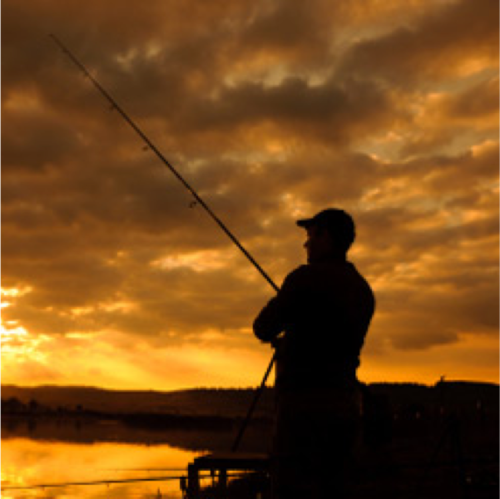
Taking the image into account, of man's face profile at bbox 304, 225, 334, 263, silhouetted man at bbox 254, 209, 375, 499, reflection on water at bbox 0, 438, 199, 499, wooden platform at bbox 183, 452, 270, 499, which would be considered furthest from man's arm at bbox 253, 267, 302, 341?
reflection on water at bbox 0, 438, 199, 499

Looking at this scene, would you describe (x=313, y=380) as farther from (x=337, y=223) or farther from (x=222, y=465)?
(x=222, y=465)

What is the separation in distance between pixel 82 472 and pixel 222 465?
Answer: 120 ft

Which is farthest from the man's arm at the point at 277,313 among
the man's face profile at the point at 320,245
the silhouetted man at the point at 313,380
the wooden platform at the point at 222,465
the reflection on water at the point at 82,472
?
the reflection on water at the point at 82,472

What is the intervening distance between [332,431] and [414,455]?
30404mm

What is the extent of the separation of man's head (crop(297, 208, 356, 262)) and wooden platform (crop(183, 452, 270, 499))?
1.64 metres

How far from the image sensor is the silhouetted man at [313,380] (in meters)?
3.71

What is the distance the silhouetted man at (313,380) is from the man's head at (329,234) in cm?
15

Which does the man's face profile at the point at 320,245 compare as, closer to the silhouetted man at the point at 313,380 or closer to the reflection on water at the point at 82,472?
the silhouetted man at the point at 313,380

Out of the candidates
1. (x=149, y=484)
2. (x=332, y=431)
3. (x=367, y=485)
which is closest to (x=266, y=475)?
(x=332, y=431)

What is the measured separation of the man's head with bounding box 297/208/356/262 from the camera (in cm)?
401

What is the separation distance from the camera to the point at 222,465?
5320 mm

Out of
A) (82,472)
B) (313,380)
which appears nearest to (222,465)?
(313,380)

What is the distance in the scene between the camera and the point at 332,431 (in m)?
3.74

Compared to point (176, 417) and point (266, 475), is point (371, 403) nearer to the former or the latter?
point (266, 475)
